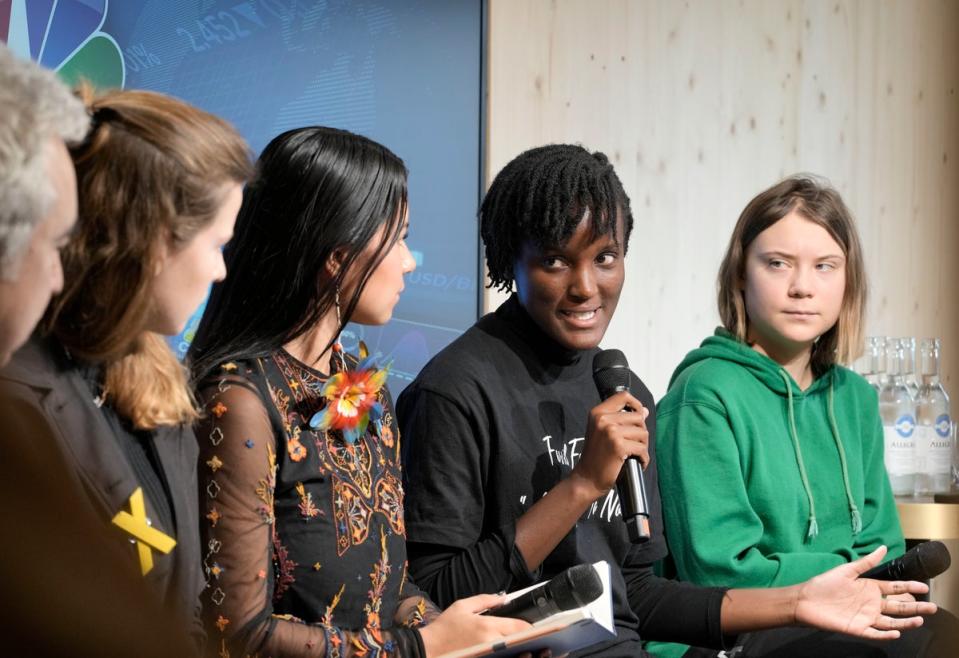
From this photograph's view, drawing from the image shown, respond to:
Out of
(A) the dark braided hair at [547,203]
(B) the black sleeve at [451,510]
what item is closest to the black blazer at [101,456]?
(B) the black sleeve at [451,510]

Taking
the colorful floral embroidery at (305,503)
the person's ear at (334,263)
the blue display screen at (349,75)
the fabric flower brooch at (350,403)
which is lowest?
the colorful floral embroidery at (305,503)

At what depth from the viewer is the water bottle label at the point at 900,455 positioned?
2617 mm

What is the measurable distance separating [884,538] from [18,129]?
1.93 metres

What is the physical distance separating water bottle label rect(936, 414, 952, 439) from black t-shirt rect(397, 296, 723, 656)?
3.57 ft

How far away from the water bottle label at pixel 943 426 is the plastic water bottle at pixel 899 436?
2.4 inches

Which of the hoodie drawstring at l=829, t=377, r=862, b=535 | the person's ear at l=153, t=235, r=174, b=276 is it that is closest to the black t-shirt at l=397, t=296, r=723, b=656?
the hoodie drawstring at l=829, t=377, r=862, b=535

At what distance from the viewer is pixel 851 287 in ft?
7.38

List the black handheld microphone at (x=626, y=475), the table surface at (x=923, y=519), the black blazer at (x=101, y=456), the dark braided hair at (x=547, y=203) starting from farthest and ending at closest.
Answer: the table surface at (x=923, y=519), the dark braided hair at (x=547, y=203), the black handheld microphone at (x=626, y=475), the black blazer at (x=101, y=456)

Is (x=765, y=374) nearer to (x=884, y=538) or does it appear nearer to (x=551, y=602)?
(x=884, y=538)

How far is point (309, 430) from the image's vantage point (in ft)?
4.52

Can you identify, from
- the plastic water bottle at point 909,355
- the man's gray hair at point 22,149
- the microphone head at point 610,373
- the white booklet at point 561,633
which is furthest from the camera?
the plastic water bottle at point 909,355

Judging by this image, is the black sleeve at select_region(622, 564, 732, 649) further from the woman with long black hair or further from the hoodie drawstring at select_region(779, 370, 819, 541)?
the woman with long black hair

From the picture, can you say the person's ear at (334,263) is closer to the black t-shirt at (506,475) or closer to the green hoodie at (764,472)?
the black t-shirt at (506,475)

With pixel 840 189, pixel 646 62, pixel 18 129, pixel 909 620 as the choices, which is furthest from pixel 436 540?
pixel 840 189
